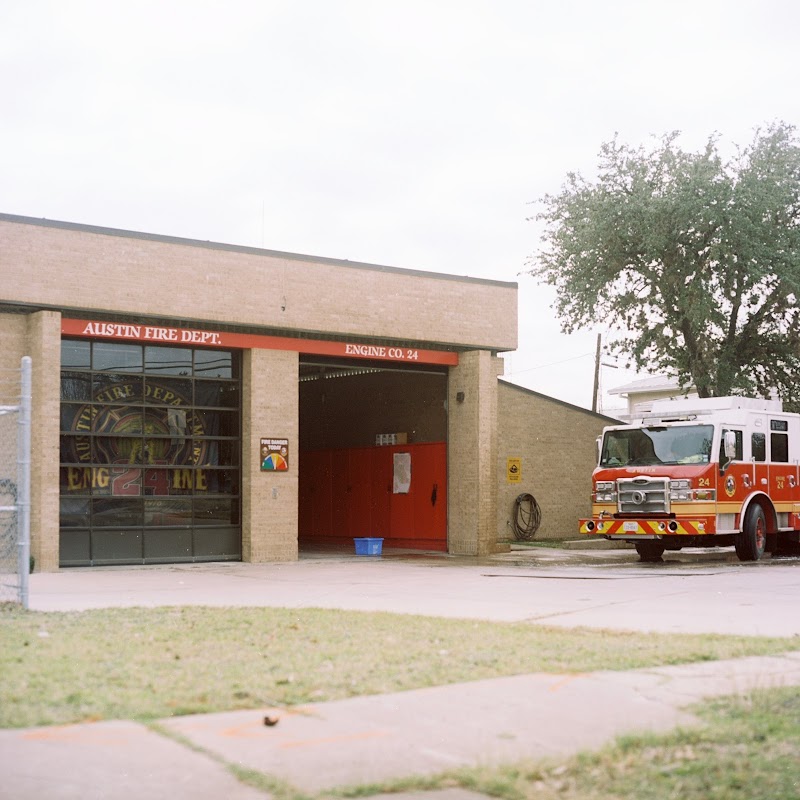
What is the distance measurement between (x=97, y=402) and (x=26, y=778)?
52.2 feet

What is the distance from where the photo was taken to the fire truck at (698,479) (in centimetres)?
2089

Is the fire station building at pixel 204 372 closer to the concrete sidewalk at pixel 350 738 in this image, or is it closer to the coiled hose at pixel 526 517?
the coiled hose at pixel 526 517

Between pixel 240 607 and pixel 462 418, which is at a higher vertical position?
pixel 462 418

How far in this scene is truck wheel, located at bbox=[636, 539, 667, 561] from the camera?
22641mm

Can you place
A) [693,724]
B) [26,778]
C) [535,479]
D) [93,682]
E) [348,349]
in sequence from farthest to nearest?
[535,479] → [348,349] → [93,682] → [693,724] → [26,778]

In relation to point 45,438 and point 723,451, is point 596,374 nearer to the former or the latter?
point 723,451

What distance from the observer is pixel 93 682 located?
7660 mm

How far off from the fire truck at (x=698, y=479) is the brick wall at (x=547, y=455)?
608cm

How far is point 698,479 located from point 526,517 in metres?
8.63

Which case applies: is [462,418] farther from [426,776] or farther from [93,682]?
[426,776]

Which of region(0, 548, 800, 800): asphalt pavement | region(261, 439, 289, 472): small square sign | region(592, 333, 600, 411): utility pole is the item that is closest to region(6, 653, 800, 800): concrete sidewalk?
region(0, 548, 800, 800): asphalt pavement

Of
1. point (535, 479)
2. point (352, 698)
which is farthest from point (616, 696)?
point (535, 479)

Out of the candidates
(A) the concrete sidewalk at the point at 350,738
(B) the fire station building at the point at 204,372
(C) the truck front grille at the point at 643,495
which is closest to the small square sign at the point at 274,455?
(B) the fire station building at the point at 204,372

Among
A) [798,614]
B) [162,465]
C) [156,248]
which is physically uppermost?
[156,248]
